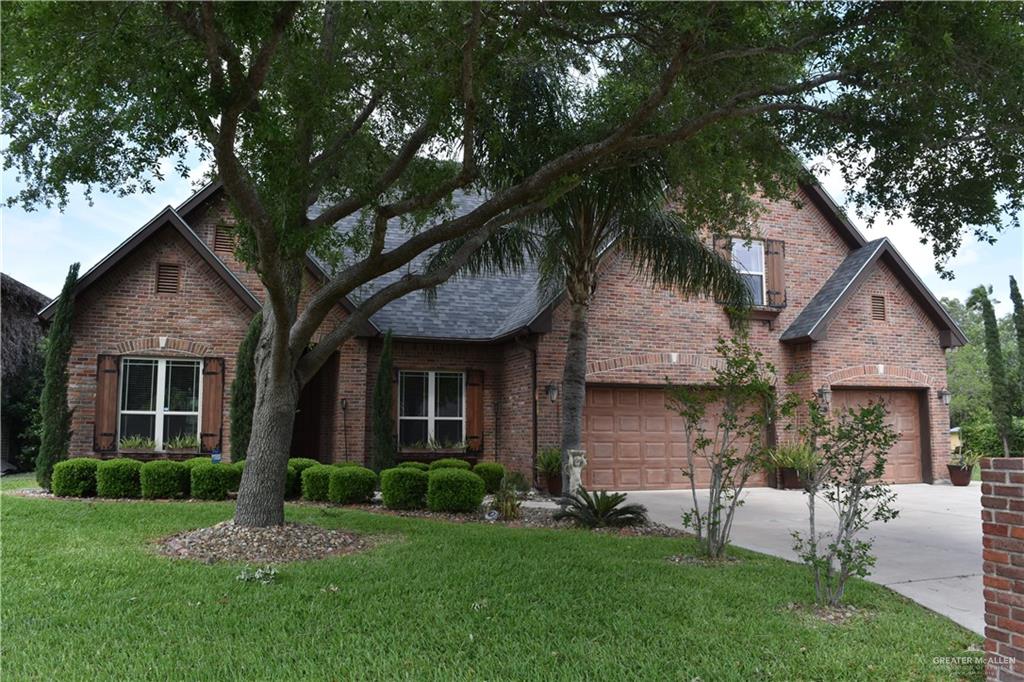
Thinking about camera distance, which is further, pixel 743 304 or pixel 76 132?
pixel 743 304

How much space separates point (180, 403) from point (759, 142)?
1129cm

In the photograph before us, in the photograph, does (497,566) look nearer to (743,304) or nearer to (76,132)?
(76,132)

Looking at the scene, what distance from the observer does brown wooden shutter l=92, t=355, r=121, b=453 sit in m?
13.1

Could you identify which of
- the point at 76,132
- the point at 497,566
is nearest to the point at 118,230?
the point at 76,132

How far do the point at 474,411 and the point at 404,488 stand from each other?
4579 millimetres

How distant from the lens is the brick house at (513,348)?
13.6m

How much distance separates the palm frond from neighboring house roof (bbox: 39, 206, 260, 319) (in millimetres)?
7417

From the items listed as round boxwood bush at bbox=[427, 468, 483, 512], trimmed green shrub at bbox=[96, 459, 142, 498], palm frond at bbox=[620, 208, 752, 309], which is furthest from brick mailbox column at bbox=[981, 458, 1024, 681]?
trimmed green shrub at bbox=[96, 459, 142, 498]

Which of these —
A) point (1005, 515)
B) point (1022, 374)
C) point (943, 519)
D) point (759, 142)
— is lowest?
point (943, 519)

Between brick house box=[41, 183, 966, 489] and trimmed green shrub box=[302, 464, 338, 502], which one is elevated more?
brick house box=[41, 183, 966, 489]

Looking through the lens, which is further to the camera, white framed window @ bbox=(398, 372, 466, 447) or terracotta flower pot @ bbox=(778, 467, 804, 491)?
terracotta flower pot @ bbox=(778, 467, 804, 491)

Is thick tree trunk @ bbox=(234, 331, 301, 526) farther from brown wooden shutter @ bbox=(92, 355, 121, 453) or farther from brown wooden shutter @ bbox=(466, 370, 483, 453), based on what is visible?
brown wooden shutter @ bbox=(466, 370, 483, 453)

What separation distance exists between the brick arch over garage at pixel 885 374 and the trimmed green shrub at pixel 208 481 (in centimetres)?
1262

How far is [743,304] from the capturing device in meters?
13.3
